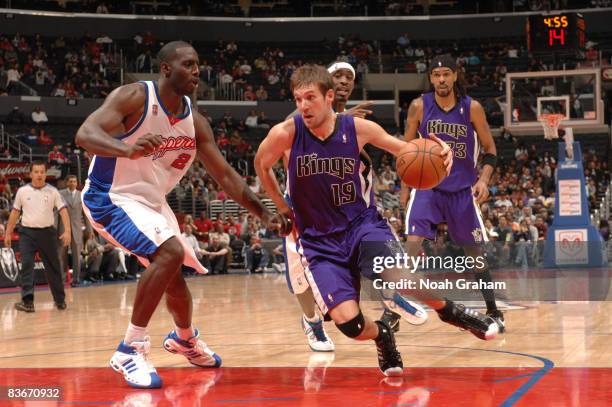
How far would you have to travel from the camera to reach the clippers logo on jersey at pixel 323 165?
5.02 meters

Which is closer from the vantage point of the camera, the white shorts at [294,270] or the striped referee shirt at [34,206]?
the white shorts at [294,270]

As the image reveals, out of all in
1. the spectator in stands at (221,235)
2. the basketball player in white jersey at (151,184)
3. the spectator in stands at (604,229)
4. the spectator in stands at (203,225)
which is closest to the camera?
the basketball player in white jersey at (151,184)

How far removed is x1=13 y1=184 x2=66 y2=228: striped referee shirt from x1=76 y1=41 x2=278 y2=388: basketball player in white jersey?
17.9 feet

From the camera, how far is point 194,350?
5.20 m

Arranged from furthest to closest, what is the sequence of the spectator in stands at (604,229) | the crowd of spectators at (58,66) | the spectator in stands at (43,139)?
1. the crowd of spectators at (58,66)
2. the spectator in stands at (43,139)
3. the spectator in stands at (604,229)

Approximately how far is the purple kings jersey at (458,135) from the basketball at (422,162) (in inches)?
84.0

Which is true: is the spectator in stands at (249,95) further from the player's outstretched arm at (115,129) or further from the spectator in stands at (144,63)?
the player's outstretched arm at (115,129)

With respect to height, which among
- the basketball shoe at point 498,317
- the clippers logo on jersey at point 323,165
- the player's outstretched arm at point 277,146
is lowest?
the basketball shoe at point 498,317

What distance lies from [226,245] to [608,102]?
1819 centimetres

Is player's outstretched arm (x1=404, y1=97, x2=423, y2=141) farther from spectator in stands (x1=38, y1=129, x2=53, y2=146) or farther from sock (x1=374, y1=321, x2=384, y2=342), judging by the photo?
spectator in stands (x1=38, y1=129, x2=53, y2=146)

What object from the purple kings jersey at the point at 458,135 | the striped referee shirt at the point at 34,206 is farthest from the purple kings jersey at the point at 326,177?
the striped referee shirt at the point at 34,206

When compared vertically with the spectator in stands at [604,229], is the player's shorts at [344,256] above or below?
above

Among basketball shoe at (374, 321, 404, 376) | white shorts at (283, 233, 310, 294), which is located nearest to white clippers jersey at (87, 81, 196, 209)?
white shorts at (283, 233, 310, 294)

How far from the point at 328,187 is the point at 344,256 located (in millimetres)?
404
